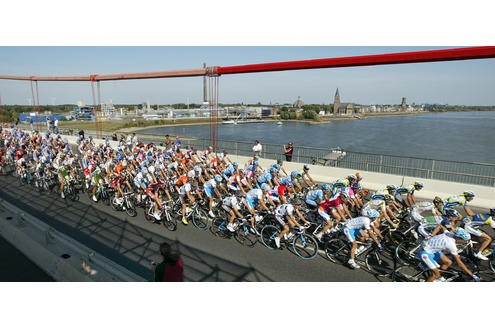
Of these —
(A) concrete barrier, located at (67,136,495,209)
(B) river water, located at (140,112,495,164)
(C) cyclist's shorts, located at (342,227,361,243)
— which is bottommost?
(B) river water, located at (140,112,495,164)

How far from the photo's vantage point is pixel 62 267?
5.59 meters

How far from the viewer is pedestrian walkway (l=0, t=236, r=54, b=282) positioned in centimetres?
576

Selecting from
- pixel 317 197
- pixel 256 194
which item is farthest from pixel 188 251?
pixel 317 197

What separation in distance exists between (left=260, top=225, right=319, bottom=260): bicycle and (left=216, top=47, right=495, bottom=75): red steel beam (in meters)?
6.36

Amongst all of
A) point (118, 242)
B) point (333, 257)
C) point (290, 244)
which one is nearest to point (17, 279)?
point (118, 242)

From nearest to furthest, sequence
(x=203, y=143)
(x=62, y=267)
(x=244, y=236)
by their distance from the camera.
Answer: (x=62, y=267) < (x=244, y=236) < (x=203, y=143)

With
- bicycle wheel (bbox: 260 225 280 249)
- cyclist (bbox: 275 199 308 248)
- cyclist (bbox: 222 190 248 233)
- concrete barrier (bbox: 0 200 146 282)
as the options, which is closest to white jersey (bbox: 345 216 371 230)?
cyclist (bbox: 275 199 308 248)

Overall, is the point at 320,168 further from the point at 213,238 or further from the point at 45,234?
the point at 45,234

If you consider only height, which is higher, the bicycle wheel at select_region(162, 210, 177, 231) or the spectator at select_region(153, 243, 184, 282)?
the spectator at select_region(153, 243, 184, 282)

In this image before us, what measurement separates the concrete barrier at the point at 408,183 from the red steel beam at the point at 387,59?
4857mm

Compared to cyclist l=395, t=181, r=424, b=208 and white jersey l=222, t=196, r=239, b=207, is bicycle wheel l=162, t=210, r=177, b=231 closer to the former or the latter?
white jersey l=222, t=196, r=239, b=207

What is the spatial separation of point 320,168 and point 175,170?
265 inches

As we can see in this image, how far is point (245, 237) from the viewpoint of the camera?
301 inches

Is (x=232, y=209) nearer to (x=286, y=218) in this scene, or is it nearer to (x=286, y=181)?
(x=286, y=218)
